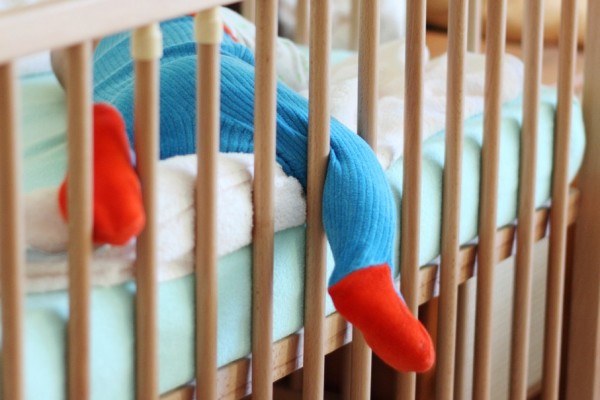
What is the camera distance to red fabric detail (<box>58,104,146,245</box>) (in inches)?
32.7

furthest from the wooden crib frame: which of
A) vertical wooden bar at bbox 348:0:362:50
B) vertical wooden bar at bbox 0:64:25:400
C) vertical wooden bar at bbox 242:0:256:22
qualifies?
vertical wooden bar at bbox 242:0:256:22

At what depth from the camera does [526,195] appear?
1.36m

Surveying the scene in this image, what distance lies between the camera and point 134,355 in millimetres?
902

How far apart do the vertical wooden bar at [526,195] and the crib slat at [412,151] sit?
0.24 m

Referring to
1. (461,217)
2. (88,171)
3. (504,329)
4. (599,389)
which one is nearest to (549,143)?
(461,217)

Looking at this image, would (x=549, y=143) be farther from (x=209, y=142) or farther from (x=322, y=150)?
(x=209, y=142)

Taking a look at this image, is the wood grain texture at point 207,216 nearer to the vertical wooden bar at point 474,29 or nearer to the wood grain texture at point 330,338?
the wood grain texture at point 330,338

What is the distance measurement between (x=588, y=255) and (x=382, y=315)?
65 cm

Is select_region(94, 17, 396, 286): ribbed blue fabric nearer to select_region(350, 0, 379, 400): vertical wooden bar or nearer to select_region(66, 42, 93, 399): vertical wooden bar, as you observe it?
select_region(350, 0, 379, 400): vertical wooden bar

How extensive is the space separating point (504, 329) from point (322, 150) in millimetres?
913

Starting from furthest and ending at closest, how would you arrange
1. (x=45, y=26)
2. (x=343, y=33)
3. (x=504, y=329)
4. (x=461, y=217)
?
1. (x=343, y=33)
2. (x=504, y=329)
3. (x=461, y=217)
4. (x=45, y=26)

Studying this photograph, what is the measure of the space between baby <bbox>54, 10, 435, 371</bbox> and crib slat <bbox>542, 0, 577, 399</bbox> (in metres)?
0.42

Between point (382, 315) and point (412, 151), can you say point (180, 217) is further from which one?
point (412, 151)

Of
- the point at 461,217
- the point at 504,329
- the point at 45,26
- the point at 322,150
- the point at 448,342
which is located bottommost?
the point at 504,329
